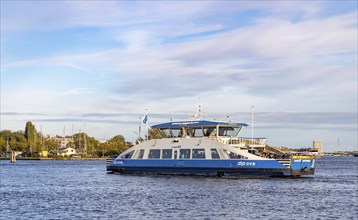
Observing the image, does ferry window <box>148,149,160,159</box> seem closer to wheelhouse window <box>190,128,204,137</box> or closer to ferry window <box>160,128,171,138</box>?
ferry window <box>160,128,171,138</box>

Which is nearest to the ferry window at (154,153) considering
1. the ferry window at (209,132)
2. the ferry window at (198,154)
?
the ferry window at (198,154)

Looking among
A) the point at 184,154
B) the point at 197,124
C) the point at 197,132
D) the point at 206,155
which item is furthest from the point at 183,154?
the point at 197,124

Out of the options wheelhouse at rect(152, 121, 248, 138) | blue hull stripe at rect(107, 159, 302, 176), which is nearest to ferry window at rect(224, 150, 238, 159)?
blue hull stripe at rect(107, 159, 302, 176)

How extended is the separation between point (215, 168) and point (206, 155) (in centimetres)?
258

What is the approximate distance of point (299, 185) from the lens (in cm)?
7175

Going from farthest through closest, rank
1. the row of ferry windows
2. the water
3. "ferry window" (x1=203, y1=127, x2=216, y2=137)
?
"ferry window" (x1=203, y1=127, x2=216, y2=137)
the row of ferry windows
the water

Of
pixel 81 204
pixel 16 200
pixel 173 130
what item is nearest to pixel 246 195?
pixel 81 204

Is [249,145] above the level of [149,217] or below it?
above

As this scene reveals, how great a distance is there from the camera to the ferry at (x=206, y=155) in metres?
79.1

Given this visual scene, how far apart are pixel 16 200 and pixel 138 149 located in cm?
3761

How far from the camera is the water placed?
4624 centimetres

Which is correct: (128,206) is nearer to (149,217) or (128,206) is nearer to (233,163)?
(149,217)

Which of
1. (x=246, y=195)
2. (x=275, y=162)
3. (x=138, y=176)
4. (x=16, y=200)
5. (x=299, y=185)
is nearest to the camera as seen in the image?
(x=16, y=200)

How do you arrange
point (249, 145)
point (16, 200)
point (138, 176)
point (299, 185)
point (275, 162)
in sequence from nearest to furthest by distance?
1. point (16, 200)
2. point (299, 185)
3. point (275, 162)
4. point (249, 145)
5. point (138, 176)
